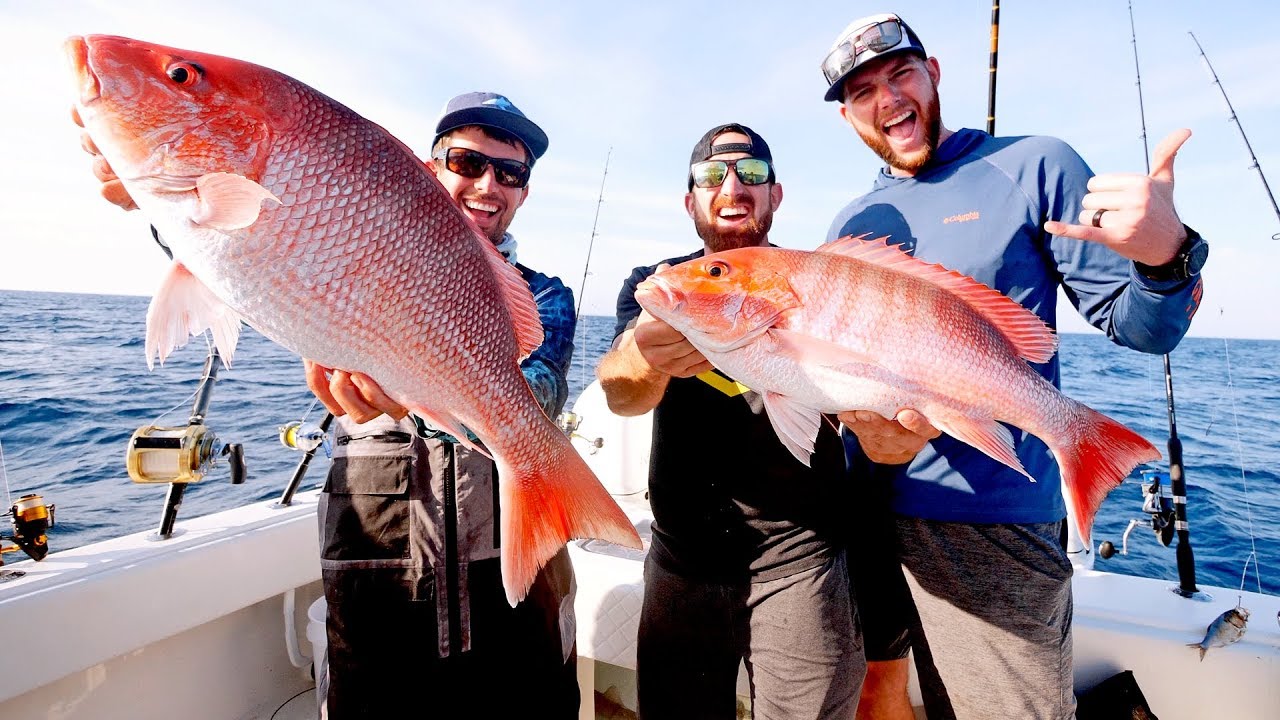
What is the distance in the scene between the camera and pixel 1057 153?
85.0 inches

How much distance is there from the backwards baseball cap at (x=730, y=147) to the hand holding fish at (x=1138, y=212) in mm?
1418

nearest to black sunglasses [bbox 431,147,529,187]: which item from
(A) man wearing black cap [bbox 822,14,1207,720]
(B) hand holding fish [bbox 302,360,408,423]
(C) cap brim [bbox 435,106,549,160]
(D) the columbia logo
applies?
(C) cap brim [bbox 435,106,549,160]

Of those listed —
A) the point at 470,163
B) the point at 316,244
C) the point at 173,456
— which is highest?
the point at 470,163

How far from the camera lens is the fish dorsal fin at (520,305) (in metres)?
1.60

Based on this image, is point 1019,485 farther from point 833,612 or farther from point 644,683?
point 644,683

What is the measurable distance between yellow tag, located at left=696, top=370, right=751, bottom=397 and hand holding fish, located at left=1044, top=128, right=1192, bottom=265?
116 centimetres

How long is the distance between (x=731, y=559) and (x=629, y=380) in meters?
0.83

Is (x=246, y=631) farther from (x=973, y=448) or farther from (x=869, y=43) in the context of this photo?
(x=869, y=43)

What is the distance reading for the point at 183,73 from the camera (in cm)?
121

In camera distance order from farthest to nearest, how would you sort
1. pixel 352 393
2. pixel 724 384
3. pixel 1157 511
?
pixel 1157 511 < pixel 724 384 < pixel 352 393

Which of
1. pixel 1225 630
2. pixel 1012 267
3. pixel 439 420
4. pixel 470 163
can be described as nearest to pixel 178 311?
pixel 439 420

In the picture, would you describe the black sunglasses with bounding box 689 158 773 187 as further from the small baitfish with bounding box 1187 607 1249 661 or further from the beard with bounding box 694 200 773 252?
the small baitfish with bounding box 1187 607 1249 661

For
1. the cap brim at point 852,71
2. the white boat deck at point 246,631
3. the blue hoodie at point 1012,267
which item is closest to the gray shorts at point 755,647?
the blue hoodie at point 1012,267

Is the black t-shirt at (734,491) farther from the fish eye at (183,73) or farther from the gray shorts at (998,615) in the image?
the fish eye at (183,73)
